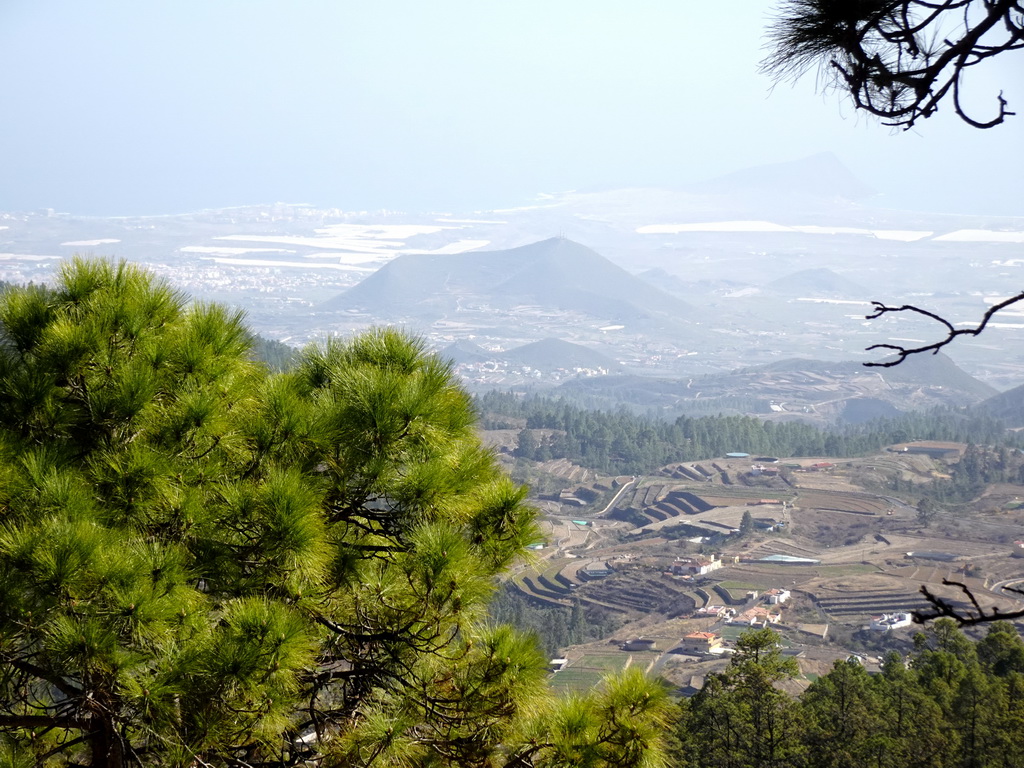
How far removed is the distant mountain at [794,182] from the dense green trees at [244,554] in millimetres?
185091

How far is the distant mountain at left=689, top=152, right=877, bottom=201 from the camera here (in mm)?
182250

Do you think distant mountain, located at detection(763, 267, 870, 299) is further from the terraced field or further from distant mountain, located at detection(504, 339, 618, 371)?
the terraced field

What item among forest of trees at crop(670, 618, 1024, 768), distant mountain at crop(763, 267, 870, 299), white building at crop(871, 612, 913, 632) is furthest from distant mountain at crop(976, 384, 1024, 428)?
distant mountain at crop(763, 267, 870, 299)

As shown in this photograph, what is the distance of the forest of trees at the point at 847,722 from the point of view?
10.0m

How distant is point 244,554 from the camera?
2.19 metres

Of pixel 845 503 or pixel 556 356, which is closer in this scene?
pixel 845 503

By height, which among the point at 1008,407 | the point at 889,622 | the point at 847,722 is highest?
the point at 847,722

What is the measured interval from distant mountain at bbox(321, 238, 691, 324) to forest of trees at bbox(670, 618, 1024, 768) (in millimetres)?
88569

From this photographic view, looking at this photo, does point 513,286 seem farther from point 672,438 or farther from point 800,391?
point 672,438

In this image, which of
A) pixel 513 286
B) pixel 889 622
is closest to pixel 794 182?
pixel 513 286

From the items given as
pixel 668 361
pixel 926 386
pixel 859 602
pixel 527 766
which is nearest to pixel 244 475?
pixel 527 766

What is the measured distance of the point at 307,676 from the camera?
2.44m

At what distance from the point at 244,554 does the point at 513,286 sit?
374ft

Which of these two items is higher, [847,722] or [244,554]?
[244,554]
